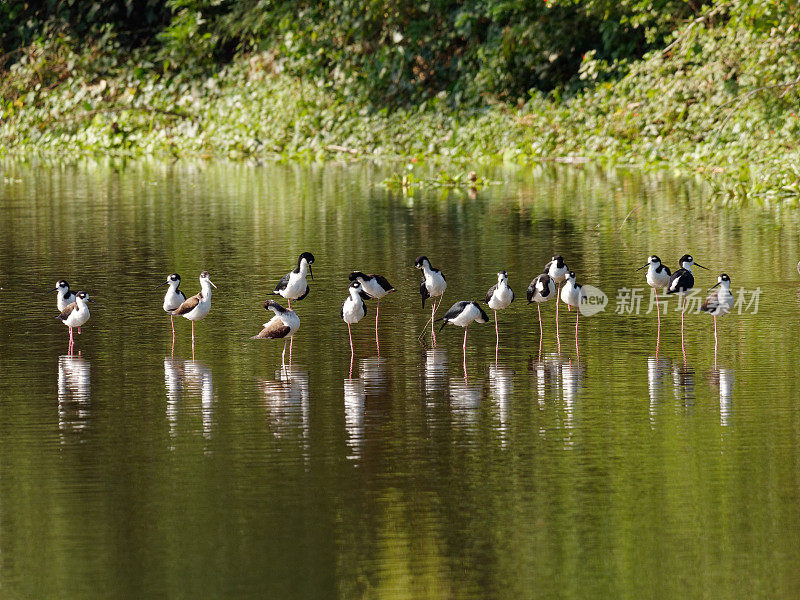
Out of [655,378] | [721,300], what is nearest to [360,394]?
→ [655,378]

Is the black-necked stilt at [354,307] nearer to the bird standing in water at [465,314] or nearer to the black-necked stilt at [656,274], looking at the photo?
the bird standing in water at [465,314]

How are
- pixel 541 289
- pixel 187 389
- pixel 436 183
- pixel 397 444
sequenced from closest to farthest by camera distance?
pixel 397 444 < pixel 187 389 < pixel 541 289 < pixel 436 183

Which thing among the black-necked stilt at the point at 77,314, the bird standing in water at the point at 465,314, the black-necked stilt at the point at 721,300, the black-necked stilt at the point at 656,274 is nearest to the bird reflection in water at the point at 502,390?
the bird standing in water at the point at 465,314

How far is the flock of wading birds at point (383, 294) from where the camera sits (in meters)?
11.1

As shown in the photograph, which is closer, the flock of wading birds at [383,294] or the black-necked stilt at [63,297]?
the flock of wading birds at [383,294]

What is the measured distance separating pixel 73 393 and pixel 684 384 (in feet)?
12.5

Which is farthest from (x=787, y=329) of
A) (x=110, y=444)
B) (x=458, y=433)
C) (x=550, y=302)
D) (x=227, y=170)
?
(x=227, y=170)

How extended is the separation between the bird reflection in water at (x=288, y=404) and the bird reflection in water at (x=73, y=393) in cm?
107

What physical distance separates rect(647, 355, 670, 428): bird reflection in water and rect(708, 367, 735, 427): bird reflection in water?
309mm

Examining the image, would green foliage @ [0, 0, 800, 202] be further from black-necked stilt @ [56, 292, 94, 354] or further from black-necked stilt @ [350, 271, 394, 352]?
black-necked stilt @ [56, 292, 94, 354]

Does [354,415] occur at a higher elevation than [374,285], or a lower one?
lower

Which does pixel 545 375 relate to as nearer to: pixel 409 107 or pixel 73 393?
pixel 73 393

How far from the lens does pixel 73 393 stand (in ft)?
31.5

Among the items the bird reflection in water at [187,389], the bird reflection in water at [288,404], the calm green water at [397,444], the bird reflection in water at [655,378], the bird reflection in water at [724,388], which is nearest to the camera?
the calm green water at [397,444]
